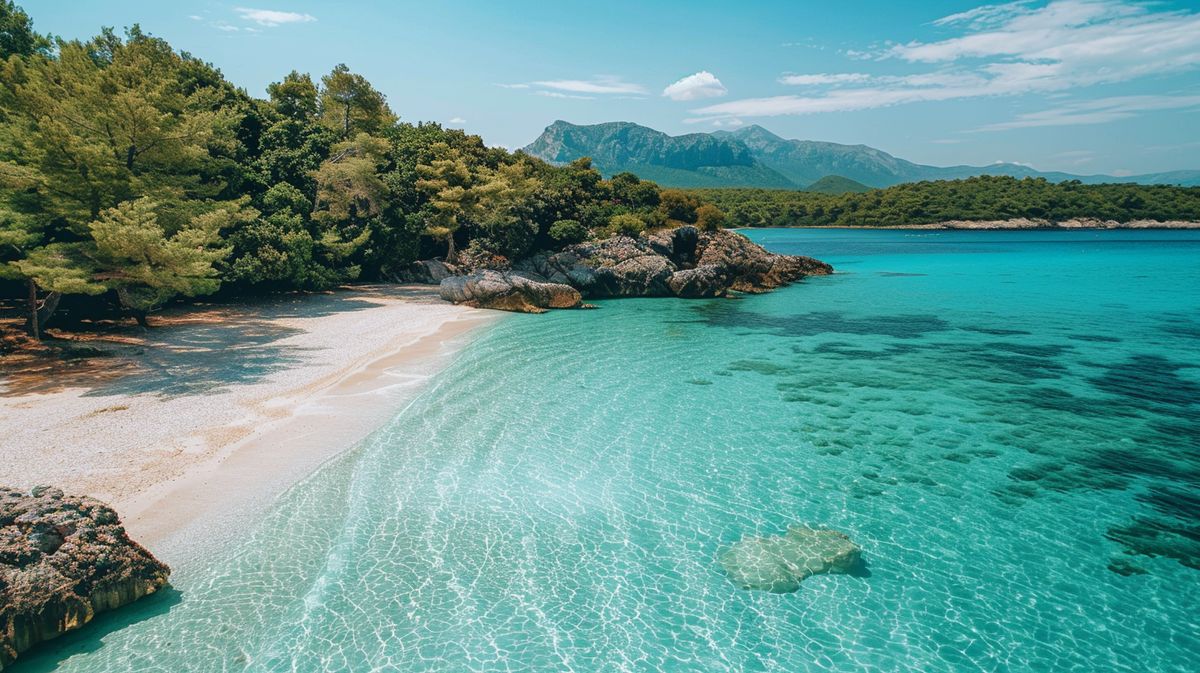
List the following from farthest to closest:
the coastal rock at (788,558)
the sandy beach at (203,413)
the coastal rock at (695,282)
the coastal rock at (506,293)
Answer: the coastal rock at (695,282) < the coastal rock at (506,293) < the sandy beach at (203,413) < the coastal rock at (788,558)

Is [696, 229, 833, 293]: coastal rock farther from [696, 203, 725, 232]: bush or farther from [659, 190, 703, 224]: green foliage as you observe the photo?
[659, 190, 703, 224]: green foliage

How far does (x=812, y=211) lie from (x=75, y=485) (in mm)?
179130

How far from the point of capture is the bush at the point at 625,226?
161 ft

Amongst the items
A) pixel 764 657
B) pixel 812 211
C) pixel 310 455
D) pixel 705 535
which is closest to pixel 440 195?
pixel 310 455

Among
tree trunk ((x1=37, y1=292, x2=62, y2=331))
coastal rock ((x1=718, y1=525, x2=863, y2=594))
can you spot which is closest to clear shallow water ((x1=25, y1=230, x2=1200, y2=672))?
coastal rock ((x1=718, y1=525, x2=863, y2=594))

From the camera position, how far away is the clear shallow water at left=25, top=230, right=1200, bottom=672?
8867 millimetres

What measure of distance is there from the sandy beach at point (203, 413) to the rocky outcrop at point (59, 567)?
123cm

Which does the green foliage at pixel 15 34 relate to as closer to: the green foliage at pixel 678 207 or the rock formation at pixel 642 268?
the rock formation at pixel 642 268

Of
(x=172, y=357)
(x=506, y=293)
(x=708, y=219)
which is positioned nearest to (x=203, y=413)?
(x=172, y=357)

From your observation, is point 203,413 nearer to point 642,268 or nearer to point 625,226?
point 642,268

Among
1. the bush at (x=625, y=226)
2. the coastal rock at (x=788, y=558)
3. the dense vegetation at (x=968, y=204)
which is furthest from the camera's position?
the dense vegetation at (x=968, y=204)

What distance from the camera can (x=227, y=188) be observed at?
3456 cm

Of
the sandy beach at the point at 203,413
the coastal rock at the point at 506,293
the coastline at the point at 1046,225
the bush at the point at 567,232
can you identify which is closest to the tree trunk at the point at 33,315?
the sandy beach at the point at 203,413

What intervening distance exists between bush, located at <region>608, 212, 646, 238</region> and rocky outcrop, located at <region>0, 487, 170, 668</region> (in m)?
42.4
